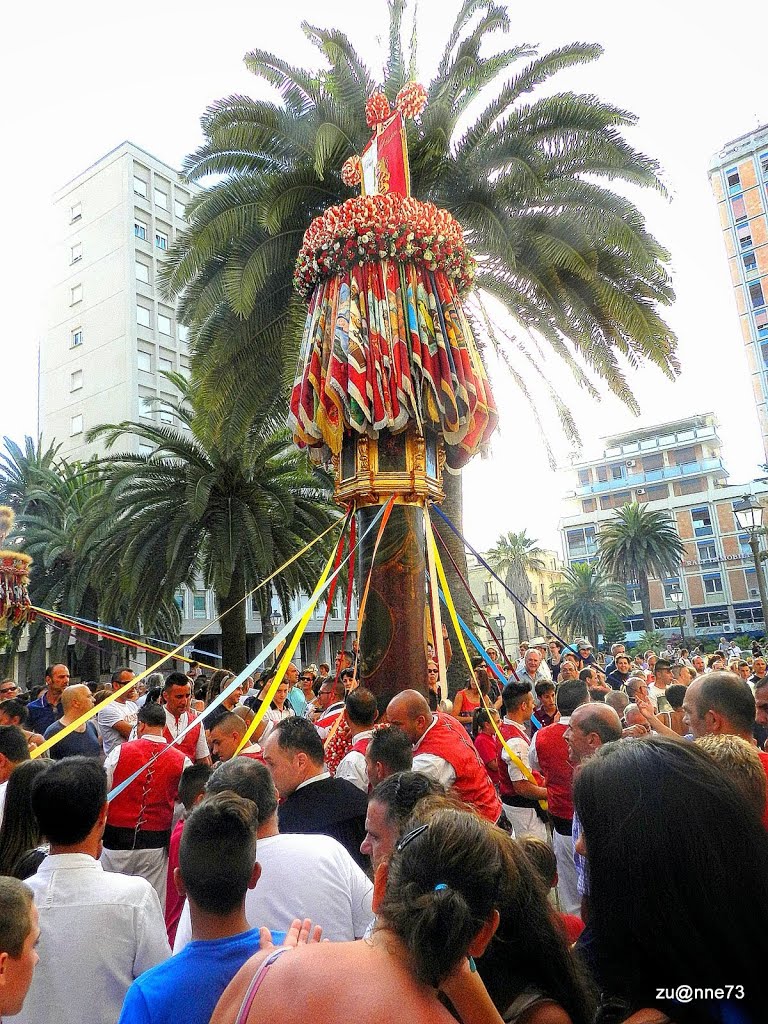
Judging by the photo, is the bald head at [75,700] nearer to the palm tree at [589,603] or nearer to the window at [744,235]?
the palm tree at [589,603]

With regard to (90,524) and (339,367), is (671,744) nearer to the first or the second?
(339,367)

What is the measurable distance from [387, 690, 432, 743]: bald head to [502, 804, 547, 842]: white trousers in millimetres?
1529

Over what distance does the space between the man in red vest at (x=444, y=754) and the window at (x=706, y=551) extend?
69853mm

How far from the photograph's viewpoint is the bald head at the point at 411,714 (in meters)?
5.02

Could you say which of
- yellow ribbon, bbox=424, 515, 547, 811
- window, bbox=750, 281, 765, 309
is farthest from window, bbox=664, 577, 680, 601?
yellow ribbon, bbox=424, 515, 547, 811

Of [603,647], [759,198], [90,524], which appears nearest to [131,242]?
[90,524]

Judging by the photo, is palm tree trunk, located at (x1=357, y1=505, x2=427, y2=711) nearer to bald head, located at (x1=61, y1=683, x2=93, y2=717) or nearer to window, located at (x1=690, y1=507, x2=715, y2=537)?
bald head, located at (x1=61, y1=683, x2=93, y2=717)

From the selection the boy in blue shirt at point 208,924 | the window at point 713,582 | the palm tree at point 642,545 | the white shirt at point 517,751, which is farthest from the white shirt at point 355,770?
the window at point 713,582

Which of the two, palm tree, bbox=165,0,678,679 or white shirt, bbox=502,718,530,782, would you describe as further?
palm tree, bbox=165,0,678,679

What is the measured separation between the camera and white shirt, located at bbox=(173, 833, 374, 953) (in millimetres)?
2865

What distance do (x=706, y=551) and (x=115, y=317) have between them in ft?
174

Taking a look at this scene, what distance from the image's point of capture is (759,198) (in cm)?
6247

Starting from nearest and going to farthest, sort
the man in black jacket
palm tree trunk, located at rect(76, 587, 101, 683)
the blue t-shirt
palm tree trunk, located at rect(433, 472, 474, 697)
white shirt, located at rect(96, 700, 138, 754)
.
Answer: the blue t-shirt → the man in black jacket → white shirt, located at rect(96, 700, 138, 754) → palm tree trunk, located at rect(433, 472, 474, 697) → palm tree trunk, located at rect(76, 587, 101, 683)

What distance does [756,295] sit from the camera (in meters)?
63.0
